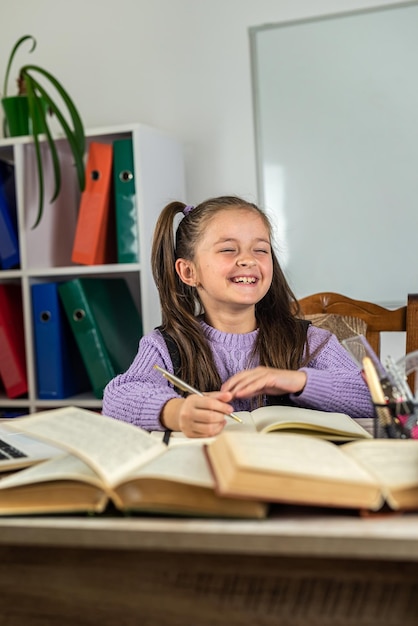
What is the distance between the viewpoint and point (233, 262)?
4.85ft

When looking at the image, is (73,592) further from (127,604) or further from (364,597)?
(364,597)

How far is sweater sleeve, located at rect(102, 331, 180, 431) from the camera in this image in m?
1.20

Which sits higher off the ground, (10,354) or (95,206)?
(95,206)

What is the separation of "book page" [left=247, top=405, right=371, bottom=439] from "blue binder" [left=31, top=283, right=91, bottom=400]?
145cm

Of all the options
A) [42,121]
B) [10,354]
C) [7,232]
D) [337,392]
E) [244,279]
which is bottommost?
[10,354]

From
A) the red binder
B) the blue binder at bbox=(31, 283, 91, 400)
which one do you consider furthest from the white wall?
the red binder

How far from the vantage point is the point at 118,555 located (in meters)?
0.61

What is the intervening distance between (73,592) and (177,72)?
225cm

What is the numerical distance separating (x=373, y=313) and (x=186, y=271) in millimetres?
442

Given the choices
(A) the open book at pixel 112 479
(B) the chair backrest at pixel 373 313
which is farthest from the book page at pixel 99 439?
(B) the chair backrest at pixel 373 313

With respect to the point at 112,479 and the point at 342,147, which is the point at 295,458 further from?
the point at 342,147

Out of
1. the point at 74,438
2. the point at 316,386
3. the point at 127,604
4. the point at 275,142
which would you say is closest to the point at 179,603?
the point at 127,604

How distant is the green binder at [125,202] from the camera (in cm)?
232

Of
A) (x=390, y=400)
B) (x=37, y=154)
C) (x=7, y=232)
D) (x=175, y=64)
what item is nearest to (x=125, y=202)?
(x=37, y=154)
